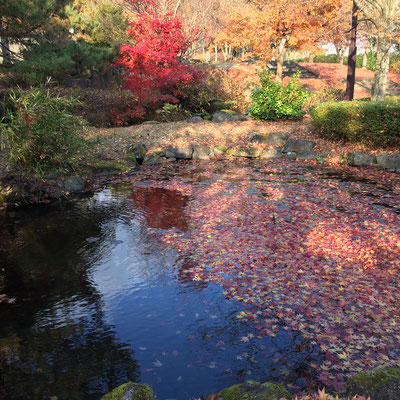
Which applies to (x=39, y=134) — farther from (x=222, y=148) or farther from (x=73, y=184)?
(x=222, y=148)

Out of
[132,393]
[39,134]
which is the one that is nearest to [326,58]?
[39,134]

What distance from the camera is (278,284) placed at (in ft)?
20.5

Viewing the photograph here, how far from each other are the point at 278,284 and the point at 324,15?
23790mm

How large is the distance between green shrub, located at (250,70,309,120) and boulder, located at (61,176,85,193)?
475 inches

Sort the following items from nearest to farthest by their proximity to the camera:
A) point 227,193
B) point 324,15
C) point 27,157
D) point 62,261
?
point 62,261, point 27,157, point 227,193, point 324,15

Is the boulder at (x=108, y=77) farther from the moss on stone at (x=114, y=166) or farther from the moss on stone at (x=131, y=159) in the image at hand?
the moss on stone at (x=114, y=166)

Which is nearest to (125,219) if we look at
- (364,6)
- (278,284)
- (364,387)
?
(278,284)

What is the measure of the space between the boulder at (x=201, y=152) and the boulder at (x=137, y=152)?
2335 mm

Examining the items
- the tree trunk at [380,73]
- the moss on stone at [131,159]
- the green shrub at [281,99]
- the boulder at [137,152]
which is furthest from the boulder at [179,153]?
the tree trunk at [380,73]

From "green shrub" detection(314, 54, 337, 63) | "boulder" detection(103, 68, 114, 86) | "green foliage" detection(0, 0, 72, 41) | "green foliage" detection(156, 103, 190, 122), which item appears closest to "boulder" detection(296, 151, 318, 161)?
"green foliage" detection(156, 103, 190, 122)

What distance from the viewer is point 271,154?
654 inches

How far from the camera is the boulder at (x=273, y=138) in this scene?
57.4 feet

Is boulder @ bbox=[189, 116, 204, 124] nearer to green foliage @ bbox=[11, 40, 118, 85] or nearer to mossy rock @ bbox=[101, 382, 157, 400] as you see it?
green foliage @ bbox=[11, 40, 118, 85]

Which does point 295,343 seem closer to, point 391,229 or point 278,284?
point 278,284
